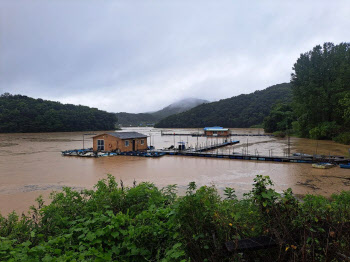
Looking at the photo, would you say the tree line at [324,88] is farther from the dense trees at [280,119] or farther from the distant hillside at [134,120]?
the distant hillside at [134,120]

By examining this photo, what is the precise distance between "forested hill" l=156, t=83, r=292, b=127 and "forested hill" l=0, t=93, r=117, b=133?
1615 inches

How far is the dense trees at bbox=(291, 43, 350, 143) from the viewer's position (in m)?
34.4

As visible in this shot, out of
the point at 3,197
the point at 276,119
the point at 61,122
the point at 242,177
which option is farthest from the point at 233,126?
the point at 3,197

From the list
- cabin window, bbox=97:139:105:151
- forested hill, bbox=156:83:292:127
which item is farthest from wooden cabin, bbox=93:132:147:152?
A: forested hill, bbox=156:83:292:127

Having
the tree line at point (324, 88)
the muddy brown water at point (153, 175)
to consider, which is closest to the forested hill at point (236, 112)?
the tree line at point (324, 88)

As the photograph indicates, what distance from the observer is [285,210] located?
288 cm

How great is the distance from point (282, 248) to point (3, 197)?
13.6 meters

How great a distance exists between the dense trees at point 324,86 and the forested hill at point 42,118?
70.4 meters

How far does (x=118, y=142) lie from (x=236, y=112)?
8590 cm

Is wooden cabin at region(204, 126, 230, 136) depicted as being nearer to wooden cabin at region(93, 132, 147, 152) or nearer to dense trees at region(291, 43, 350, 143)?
dense trees at region(291, 43, 350, 143)

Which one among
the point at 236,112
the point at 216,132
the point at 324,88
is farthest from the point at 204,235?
the point at 236,112

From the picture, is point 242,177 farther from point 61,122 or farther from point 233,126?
point 233,126

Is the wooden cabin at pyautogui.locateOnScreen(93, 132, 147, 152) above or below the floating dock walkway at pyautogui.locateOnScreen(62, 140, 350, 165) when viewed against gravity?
above

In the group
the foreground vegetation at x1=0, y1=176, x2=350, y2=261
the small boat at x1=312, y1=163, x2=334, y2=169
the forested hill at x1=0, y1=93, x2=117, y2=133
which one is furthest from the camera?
the forested hill at x1=0, y1=93, x2=117, y2=133
